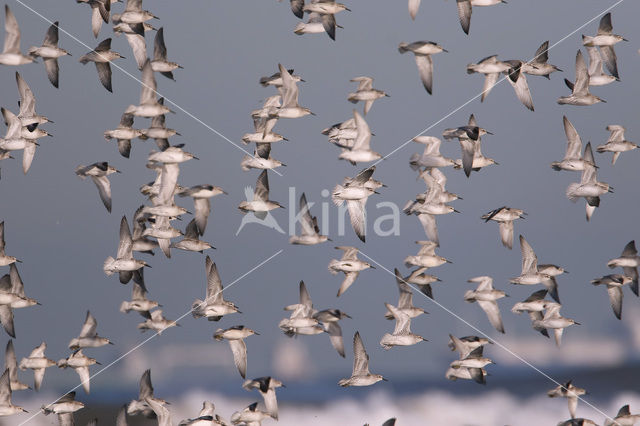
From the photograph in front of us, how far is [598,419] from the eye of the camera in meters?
23.7

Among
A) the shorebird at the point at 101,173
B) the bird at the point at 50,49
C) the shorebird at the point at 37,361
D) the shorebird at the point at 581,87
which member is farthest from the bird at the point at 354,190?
the shorebird at the point at 37,361

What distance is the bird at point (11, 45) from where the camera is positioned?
717 inches

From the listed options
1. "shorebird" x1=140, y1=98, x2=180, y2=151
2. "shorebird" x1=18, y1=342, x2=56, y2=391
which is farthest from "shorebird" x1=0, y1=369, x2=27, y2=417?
"shorebird" x1=140, y1=98, x2=180, y2=151

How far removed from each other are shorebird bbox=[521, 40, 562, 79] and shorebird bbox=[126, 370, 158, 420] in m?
8.60

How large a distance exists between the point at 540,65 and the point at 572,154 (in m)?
1.70

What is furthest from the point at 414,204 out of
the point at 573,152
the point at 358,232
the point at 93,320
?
the point at 93,320

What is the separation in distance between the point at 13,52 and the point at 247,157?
4338 mm

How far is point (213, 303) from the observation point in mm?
18641

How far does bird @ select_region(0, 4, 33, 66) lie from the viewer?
18.2m

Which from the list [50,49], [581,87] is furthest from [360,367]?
[50,49]

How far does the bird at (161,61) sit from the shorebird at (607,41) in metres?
7.42

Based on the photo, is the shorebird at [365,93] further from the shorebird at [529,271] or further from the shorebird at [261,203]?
the shorebird at [529,271]

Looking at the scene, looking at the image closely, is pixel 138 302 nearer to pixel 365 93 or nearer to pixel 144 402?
pixel 144 402

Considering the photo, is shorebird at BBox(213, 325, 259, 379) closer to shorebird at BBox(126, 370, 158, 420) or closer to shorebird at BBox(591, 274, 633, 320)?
shorebird at BBox(126, 370, 158, 420)
